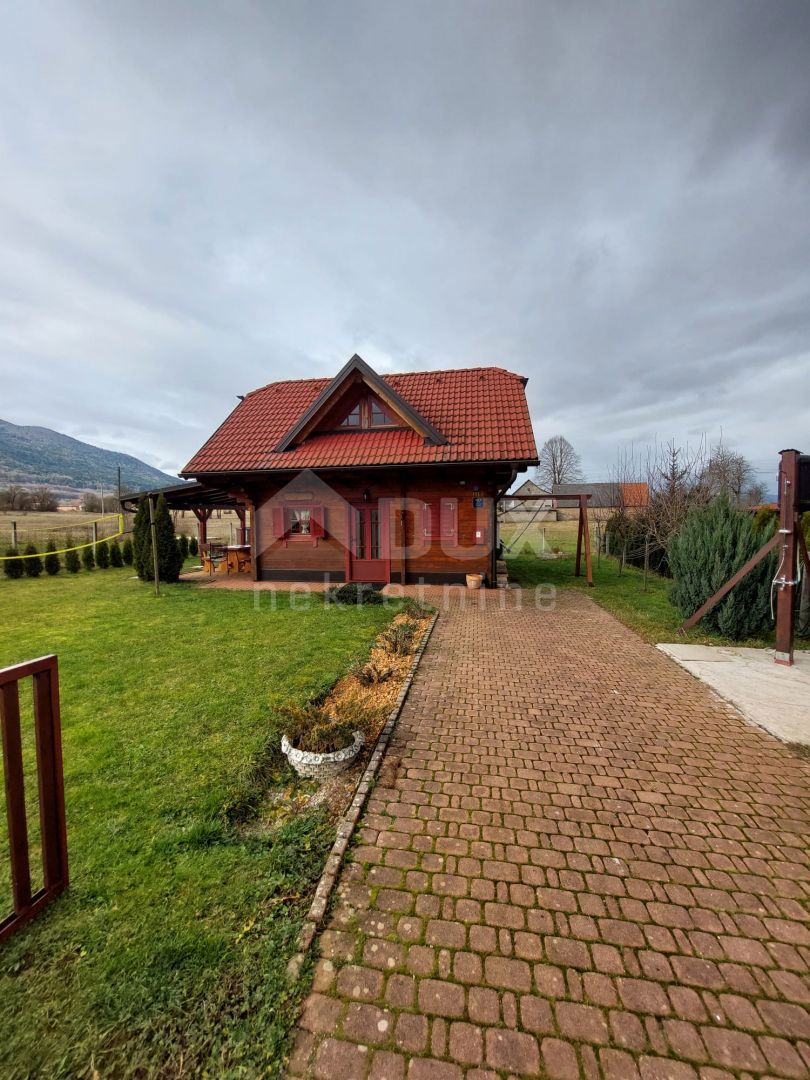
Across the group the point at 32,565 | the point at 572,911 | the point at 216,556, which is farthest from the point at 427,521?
the point at 32,565

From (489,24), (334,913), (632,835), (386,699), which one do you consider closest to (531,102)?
(489,24)

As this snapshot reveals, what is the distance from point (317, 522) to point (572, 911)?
10064 mm

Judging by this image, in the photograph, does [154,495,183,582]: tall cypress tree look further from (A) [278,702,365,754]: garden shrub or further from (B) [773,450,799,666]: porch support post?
(B) [773,450,799,666]: porch support post

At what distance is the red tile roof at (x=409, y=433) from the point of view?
10398 millimetres

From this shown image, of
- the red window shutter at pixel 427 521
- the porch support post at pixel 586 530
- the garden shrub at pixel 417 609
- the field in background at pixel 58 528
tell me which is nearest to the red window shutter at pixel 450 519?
the red window shutter at pixel 427 521

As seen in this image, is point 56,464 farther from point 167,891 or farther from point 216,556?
point 167,891

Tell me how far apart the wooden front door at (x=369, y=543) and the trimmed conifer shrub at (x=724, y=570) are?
6.51m

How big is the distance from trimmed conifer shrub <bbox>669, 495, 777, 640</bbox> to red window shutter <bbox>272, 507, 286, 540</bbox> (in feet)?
30.4

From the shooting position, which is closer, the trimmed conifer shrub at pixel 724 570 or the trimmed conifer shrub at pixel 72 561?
the trimmed conifer shrub at pixel 724 570

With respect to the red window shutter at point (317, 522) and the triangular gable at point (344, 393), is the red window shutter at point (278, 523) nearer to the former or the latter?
the red window shutter at point (317, 522)

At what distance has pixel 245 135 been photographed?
9.20 metres

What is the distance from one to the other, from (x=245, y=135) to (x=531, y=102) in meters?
6.13

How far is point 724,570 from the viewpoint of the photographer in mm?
6652

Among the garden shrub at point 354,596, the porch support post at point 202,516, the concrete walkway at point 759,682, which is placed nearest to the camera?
the concrete walkway at point 759,682
